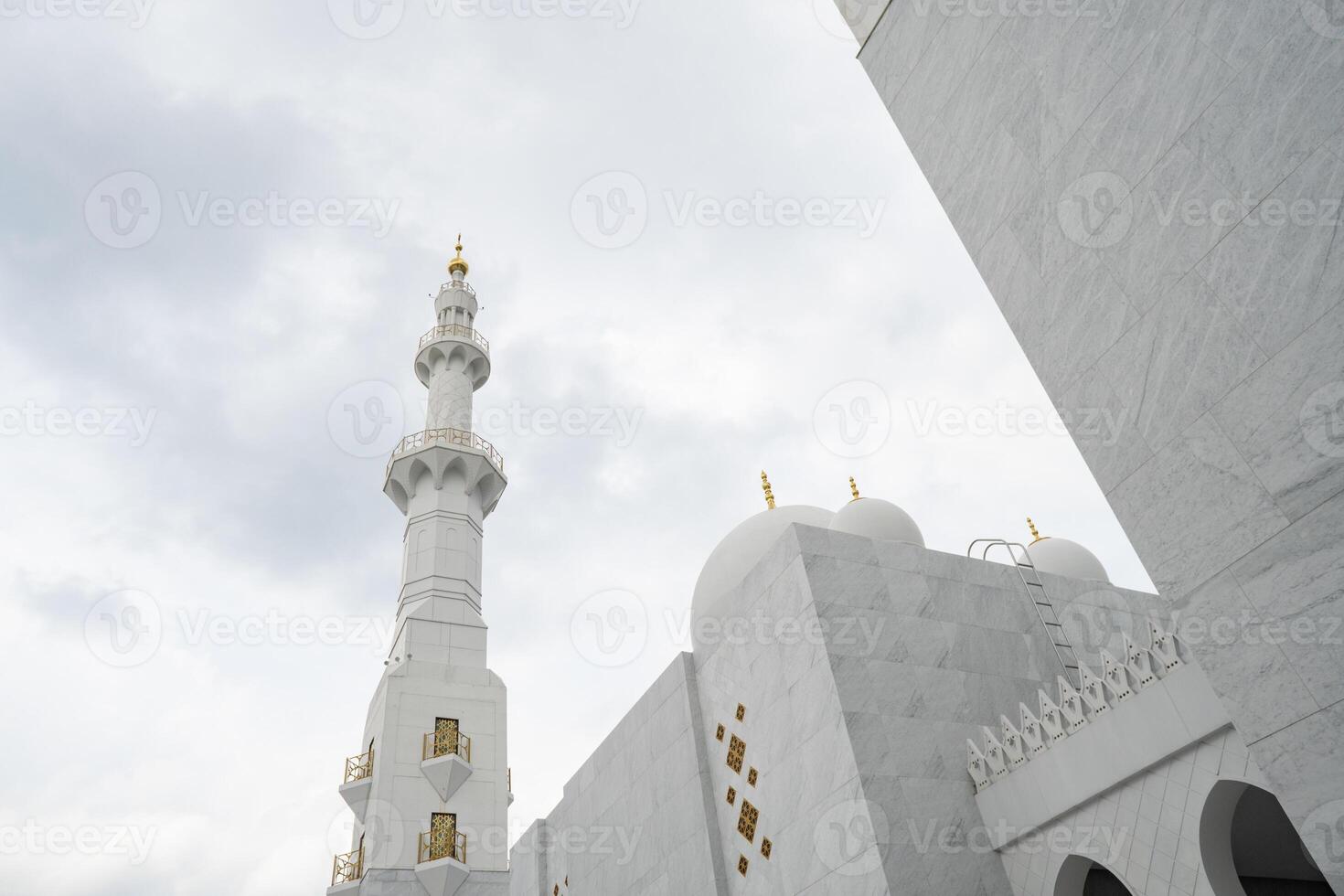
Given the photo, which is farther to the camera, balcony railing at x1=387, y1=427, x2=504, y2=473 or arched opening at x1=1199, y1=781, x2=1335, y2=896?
balcony railing at x1=387, y1=427, x2=504, y2=473

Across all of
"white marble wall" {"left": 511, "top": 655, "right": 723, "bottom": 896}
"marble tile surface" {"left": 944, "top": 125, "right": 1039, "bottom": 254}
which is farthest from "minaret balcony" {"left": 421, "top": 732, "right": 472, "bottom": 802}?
"marble tile surface" {"left": 944, "top": 125, "right": 1039, "bottom": 254}

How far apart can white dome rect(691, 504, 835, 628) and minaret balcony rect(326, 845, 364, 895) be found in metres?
8.86

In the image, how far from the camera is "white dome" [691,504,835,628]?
13.0m

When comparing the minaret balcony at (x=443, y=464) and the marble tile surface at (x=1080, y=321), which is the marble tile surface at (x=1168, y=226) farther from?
the minaret balcony at (x=443, y=464)

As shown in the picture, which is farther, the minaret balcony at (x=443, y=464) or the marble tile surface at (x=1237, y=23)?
the minaret balcony at (x=443, y=464)

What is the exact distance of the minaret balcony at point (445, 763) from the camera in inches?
690

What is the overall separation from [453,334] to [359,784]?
1220cm

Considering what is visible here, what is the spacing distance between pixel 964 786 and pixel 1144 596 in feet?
16.5

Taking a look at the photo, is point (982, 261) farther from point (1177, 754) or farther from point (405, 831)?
point (405, 831)

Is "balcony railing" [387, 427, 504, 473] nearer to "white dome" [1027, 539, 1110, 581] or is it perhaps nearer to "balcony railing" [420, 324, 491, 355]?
"balcony railing" [420, 324, 491, 355]

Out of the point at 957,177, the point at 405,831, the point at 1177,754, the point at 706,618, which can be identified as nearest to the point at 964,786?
the point at 1177,754

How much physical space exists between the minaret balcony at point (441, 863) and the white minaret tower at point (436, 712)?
0.02m

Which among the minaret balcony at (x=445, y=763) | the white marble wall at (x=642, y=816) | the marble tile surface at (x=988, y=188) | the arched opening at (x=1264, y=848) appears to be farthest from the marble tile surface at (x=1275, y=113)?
the minaret balcony at (x=445, y=763)

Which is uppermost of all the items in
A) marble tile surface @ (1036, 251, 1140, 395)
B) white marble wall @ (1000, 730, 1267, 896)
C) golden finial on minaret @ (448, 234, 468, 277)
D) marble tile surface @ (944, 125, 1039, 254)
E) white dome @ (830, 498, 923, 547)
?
golden finial on minaret @ (448, 234, 468, 277)
